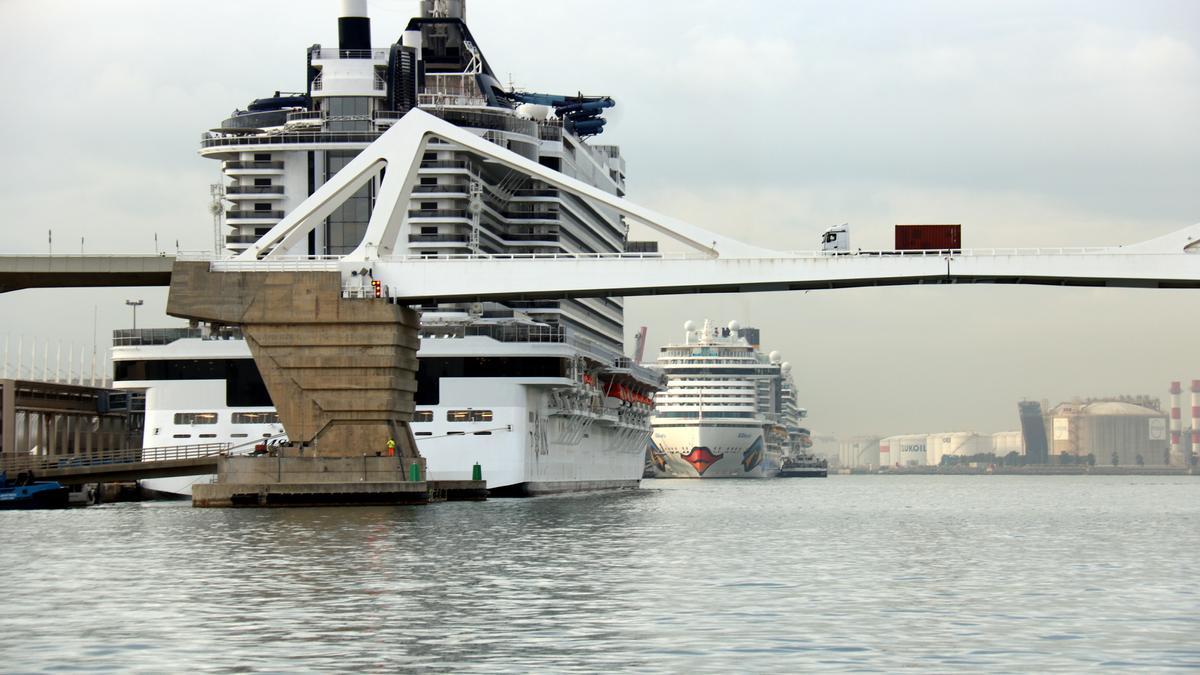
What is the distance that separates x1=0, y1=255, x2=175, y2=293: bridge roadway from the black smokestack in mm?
20809

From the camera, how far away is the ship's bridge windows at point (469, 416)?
218 feet

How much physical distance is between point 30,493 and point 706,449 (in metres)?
102

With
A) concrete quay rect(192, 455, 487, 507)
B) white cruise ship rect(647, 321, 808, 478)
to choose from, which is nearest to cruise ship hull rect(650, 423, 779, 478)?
white cruise ship rect(647, 321, 808, 478)

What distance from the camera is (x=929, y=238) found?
55.3 m

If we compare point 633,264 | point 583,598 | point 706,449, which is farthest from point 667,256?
point 706,449

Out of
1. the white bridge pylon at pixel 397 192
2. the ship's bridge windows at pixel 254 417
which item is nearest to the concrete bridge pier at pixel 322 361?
the white bridge pylon at pixel 397 192

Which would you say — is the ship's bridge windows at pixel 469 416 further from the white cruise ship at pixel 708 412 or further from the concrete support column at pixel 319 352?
the white cruise ship at pixel 708 412

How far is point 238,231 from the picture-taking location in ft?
238

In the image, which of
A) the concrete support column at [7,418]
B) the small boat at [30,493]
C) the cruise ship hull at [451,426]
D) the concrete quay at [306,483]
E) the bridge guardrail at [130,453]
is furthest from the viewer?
the concrete support column at [7,418]

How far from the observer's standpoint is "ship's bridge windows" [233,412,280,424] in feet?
218

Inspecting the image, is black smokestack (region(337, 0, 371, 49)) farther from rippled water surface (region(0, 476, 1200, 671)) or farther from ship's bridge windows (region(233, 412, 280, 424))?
rippled water surface (region(0, 476, 1200, 671))

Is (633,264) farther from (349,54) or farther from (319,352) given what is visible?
(349,54)

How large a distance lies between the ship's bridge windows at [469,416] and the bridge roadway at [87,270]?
12463 millimetres

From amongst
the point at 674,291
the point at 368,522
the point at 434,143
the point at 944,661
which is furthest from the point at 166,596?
the point at 434,143
